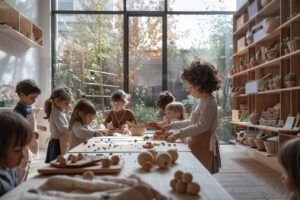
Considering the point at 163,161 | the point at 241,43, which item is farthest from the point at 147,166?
the point at 241,43

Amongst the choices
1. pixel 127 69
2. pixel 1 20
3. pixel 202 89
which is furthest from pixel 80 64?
pixel 202 89

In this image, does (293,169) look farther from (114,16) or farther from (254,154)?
(114,16)

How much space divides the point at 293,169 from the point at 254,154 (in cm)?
439

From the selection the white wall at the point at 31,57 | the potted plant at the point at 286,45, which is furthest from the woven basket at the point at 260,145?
the white wall at the point at 31,57

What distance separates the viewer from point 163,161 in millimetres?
1402

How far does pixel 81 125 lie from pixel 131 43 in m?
3.99

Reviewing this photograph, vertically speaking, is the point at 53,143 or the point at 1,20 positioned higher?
the point at 1,20

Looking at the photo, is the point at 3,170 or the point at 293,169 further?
the point at 3,170

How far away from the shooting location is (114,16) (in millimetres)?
6609

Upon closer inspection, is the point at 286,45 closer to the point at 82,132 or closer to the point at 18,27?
the point at 82,132

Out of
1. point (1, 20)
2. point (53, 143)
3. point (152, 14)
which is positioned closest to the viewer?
point (53, 143)

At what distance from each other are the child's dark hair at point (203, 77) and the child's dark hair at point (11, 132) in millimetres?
1469

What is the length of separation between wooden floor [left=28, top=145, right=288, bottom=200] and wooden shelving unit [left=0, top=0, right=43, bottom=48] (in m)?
1.62

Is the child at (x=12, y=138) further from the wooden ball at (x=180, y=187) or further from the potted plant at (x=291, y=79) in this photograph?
the potted plant at (x=291, y=79)
